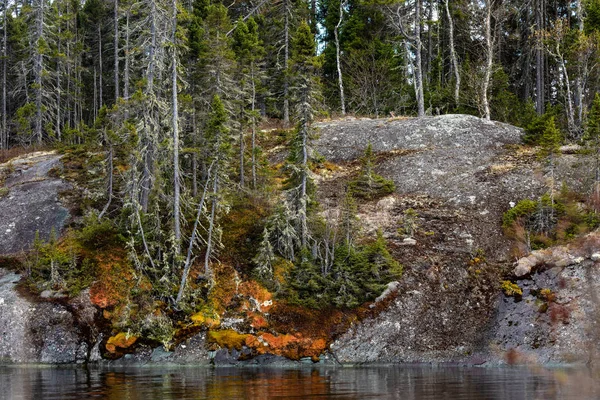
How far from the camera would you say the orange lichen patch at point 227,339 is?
2067cm

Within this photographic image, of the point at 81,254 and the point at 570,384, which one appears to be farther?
the point at 81,254

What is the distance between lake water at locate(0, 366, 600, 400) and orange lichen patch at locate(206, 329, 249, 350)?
1.24m

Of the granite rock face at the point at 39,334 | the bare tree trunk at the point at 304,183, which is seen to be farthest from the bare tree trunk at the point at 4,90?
the bare tree trunk at the point at 304,183

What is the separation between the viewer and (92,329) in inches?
838

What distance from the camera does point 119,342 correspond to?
68.2 ft

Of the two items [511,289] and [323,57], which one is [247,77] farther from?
[511,289]

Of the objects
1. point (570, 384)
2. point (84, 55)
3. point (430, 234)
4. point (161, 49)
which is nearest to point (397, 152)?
point (430, 234)

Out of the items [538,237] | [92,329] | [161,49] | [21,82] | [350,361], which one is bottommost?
[350,361]

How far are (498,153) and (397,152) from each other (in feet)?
19.7

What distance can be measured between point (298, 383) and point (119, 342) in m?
8.97

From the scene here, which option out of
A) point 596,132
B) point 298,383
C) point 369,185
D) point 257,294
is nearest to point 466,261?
point 369,185

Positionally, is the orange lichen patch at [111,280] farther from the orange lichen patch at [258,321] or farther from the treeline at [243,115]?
the orange lichen patch at [258,321]

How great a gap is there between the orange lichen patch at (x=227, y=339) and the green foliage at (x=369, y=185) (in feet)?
39.7

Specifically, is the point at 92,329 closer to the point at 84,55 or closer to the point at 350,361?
the point at 350,361
